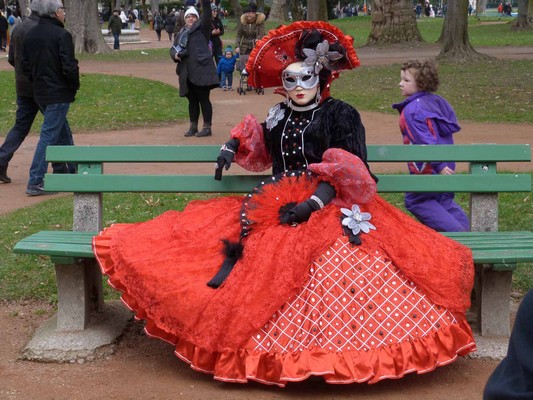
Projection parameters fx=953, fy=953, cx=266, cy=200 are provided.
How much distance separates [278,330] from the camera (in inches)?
164

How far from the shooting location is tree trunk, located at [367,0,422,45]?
92.5 ft

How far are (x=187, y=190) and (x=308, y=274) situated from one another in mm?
Result: 1166

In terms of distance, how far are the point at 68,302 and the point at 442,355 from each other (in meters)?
1.90

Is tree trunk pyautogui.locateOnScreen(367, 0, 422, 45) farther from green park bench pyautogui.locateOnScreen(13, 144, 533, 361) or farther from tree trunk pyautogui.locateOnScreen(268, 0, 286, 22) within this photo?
green park bench pyautogui.locateOnScreen(13, 144, 533, 361)

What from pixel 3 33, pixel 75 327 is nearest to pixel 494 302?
pixel 75 327

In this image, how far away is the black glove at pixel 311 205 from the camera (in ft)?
14.5

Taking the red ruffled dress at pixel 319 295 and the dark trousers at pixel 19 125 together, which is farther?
the dark trousers at pixel 19 125

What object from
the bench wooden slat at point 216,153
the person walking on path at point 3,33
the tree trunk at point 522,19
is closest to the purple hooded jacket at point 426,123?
the bench wooden slat at point 216,153

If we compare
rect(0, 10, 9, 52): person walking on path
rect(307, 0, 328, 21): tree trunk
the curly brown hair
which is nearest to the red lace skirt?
the curly brown hair

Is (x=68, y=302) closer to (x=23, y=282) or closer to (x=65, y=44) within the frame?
(x=23, y=282)

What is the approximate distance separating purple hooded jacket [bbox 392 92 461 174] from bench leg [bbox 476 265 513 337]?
1.14m

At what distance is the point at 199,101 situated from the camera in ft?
39.0

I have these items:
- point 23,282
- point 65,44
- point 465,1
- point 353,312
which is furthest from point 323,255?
point 465,1

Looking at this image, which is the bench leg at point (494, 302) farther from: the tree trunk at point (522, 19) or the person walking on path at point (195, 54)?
the tree trunk at point (522, 19)
